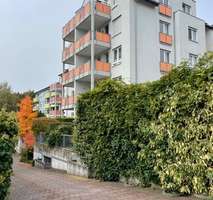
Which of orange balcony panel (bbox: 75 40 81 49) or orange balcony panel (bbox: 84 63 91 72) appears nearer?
orange balcony panel (bbox: 84 63 91 72)

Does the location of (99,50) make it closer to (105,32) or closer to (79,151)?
(105,32)

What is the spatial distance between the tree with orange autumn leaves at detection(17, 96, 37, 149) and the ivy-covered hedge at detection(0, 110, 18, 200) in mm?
17767

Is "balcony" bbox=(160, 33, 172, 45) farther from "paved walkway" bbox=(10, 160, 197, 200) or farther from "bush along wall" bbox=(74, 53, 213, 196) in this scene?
"paved walkway" bbox=(10, 160, 197, 200)

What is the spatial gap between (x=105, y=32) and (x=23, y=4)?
11.2m

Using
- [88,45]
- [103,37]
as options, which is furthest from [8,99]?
[103,37]

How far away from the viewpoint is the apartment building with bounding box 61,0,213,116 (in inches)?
984

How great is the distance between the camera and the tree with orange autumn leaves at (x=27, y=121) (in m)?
24.6

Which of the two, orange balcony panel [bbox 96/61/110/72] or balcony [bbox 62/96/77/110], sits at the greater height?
orange balcony panel [bbox 96/61/110/72]

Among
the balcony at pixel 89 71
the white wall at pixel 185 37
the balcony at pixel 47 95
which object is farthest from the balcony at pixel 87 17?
the balcony at pixel 47 95

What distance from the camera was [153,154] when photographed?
9.51 metres

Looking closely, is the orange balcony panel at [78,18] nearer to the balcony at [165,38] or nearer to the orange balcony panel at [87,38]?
the orange balcony panel at [87,38]

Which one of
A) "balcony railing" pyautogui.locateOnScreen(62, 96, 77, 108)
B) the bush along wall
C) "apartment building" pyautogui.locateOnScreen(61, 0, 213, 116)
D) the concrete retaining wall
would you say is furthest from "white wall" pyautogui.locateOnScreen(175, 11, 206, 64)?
the bush along wall

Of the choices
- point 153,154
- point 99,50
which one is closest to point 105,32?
point 99,50

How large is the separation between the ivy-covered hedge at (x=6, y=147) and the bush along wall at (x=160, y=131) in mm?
4404
